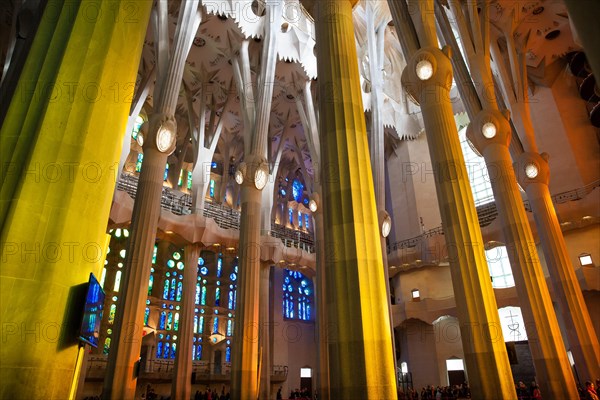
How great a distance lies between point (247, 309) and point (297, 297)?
1524 centimetres

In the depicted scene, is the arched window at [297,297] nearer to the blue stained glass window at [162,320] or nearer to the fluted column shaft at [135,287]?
the blue stained glass window at [162,320]

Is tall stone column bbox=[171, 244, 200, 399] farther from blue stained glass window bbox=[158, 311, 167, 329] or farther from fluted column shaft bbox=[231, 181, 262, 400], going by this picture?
blue stained glass window bbox=[158, 311, 167, 329]

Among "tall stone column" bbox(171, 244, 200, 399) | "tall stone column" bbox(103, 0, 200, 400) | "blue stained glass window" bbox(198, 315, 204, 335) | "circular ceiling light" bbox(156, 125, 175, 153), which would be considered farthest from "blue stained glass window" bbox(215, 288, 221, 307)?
"circular ceiling light" bbox(156, 125, 175, 153)

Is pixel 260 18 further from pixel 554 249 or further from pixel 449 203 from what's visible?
pixel 554 249

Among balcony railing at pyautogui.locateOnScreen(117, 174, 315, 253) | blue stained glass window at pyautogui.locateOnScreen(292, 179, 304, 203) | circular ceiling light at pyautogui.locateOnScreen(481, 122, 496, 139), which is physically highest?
blue stained glass window at pyautogui.locateOnScreen(292, 179, 304, 203)

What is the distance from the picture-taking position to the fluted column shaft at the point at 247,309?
1095 centimetres

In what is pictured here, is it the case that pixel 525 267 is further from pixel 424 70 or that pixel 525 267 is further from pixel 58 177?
pixel 58 177

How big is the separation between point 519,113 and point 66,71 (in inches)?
626

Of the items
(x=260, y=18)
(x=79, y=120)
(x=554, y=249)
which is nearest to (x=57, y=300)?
(x=79, y=120)

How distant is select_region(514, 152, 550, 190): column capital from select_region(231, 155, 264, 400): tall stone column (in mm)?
9336

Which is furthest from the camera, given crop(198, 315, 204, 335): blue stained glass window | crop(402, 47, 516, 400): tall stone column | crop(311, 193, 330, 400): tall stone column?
crop(198, 315, 204, 335): blue stained glass window

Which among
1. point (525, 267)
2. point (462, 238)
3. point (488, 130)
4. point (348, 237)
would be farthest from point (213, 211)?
point (348, 237)

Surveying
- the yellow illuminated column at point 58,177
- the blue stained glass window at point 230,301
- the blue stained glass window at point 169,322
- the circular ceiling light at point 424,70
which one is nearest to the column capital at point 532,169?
the circular ceiling light at point 424,70

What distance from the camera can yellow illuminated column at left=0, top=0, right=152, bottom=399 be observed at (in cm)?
272
